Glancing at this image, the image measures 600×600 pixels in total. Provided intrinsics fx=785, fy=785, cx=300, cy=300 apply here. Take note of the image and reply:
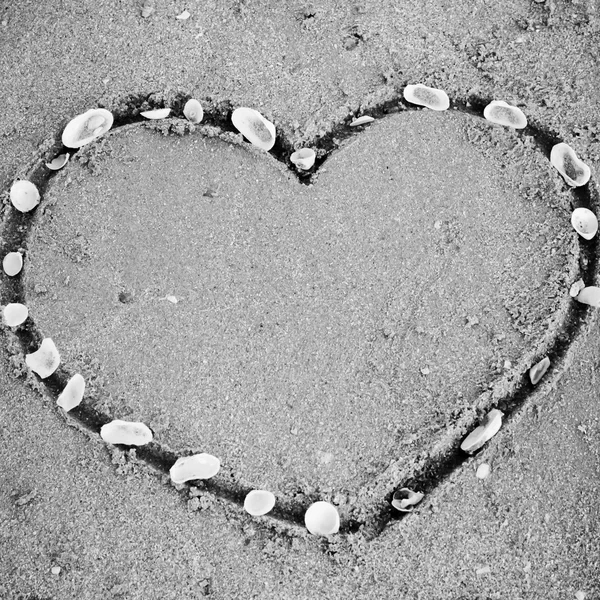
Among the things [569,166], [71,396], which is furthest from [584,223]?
[71,396]

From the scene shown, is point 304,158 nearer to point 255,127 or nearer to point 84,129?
point 255,127

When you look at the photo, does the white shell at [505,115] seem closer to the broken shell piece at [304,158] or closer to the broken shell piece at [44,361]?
the broken shell piece at [304,158]

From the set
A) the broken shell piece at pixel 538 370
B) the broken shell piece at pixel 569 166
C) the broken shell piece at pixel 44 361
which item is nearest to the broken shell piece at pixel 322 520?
the broken shell piece at pixel 538 370

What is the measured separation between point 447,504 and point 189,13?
1.65m

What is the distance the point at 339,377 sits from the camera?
2.05 m

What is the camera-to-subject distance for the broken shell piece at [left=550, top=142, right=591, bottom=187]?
2189 millimetres

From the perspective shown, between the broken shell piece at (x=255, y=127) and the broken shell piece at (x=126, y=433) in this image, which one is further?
the broken shell piece at (x=255, y=127)

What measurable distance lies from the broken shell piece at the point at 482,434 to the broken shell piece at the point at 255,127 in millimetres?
963

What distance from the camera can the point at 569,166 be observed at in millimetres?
2201

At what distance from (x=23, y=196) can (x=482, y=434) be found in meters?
1.39

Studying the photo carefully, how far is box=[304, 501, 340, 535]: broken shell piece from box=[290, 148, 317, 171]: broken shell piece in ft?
3.02

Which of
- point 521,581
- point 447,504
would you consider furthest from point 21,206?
point 521,581

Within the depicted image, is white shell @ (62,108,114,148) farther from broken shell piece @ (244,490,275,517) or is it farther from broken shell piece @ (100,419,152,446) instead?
broken shell piece @ (244,490,275,517)

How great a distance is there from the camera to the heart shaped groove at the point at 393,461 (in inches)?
76.0
